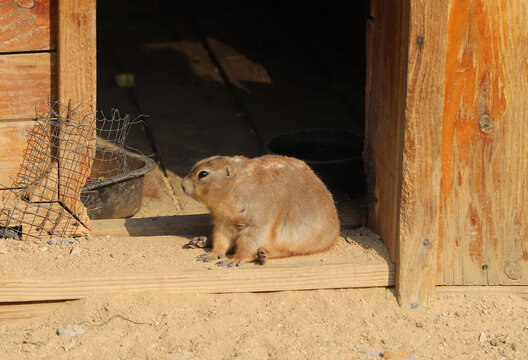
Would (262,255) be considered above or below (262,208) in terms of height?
below

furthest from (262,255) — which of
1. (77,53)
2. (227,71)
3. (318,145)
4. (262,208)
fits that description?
(227,71)

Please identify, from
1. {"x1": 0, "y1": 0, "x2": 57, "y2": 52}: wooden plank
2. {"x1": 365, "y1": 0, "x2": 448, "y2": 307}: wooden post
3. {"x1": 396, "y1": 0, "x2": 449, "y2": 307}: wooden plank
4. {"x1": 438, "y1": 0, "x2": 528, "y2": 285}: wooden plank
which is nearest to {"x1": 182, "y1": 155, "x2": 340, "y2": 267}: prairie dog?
{"x1": 365, "y1": 0, "x2": 448, "y2": 307}: wooden post

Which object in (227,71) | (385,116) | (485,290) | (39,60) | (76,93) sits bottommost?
(485,290)

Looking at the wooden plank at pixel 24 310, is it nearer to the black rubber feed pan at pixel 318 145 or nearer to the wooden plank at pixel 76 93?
the wooden plank at pixel 76 93

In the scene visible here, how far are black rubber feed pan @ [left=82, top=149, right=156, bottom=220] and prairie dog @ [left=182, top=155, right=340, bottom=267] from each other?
44.5 inches

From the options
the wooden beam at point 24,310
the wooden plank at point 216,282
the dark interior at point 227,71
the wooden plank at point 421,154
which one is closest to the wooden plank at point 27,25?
the wooden plank at point 216,282

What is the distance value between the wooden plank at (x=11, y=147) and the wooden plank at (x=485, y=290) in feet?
9.67

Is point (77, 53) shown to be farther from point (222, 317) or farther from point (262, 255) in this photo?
point (222, 317)

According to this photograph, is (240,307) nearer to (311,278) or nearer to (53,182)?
(311,278)

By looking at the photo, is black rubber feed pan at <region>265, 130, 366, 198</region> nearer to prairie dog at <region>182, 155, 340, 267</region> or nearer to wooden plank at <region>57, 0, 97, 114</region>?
prairie dog at <region>182, 155, 340, 267</region>

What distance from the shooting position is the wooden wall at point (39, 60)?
195 inches

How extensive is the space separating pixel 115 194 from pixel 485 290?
3062 millimetres

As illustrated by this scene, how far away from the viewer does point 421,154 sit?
4582 millimetres

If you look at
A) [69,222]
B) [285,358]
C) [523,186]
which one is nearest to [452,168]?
[523,186]
